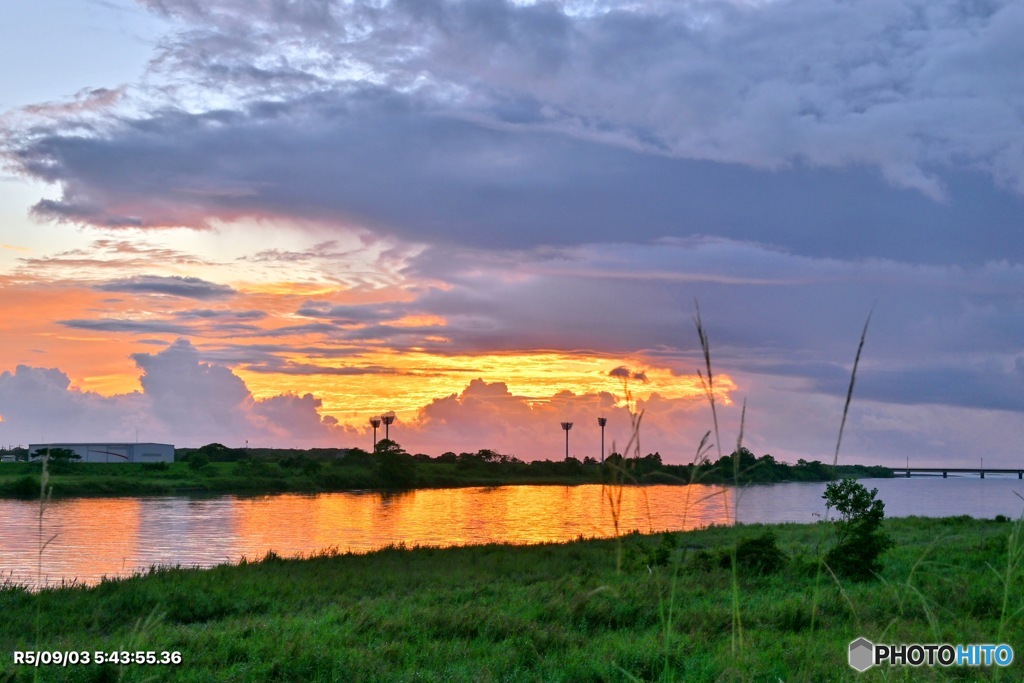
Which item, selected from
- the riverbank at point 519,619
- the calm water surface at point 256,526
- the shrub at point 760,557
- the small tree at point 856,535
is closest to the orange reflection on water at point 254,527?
the calm water surface at point 256,526

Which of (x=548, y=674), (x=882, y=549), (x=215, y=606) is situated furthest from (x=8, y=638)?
(x=882, y=549)

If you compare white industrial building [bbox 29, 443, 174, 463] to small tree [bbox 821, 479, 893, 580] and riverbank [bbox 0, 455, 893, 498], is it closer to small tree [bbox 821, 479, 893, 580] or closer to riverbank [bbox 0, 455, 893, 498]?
riverbank [bbox 0, 455, 893, 498]

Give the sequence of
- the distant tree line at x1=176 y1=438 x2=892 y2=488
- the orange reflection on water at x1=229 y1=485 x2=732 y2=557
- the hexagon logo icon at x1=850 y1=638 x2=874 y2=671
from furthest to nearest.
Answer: the distant tree line at x1=176 y1=438 x2=892 y2=488
the orange reflection on water at x1=229 y1=485 x2=732 y2=557
the hexagon logo icon at x1=850 y1=638 x2=874 y2=671

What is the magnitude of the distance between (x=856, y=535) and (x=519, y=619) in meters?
Answer: 11.6

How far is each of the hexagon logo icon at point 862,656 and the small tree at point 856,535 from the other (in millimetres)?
11366

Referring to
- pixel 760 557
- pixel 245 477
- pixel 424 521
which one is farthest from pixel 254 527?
pixel 245 477

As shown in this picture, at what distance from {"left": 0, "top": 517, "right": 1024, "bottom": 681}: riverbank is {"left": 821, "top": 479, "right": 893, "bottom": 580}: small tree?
0.71m

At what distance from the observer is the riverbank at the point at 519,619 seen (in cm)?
979

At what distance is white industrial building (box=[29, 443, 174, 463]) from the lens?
12269 cm

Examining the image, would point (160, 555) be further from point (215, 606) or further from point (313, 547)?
point (215, 606)

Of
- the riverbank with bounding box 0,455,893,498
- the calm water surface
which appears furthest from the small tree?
the riverbank with bounding box 0,455,893,498

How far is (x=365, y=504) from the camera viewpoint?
73000 millimetres

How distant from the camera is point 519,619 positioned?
13.4 metres

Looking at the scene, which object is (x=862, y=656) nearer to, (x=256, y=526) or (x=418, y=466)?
(x=256, y=526)
